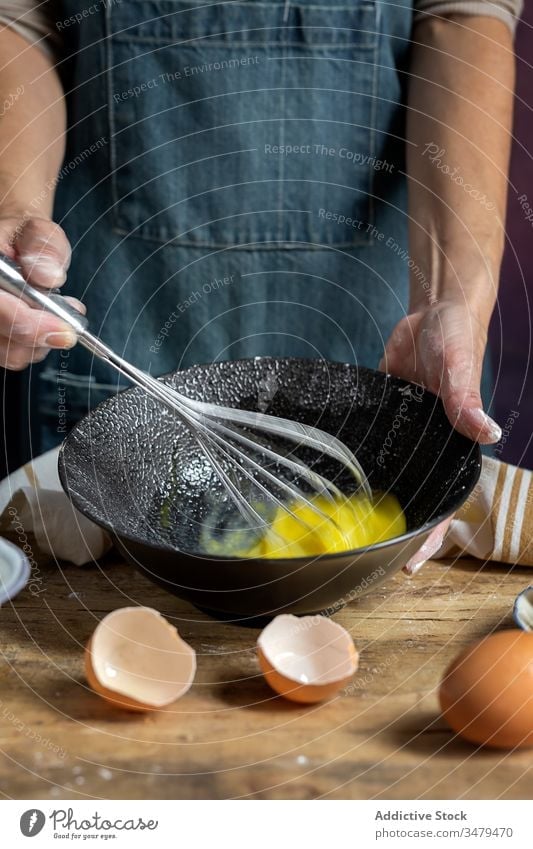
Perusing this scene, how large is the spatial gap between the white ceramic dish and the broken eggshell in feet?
0.89

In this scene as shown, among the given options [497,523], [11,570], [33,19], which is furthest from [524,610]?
[33,19]

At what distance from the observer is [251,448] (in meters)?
0.56

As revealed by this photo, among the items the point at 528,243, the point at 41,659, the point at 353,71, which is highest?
the point at 353,71

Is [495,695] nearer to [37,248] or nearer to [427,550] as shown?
[427,550]

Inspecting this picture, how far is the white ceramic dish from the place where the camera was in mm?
481

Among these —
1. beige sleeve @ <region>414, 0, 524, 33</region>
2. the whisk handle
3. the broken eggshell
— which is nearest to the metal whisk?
the whisk handle

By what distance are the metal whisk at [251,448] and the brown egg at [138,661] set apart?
11 centimetres

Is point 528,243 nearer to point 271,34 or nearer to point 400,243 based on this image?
point 400,243

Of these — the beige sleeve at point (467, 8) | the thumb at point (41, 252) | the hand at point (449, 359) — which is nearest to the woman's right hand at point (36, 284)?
the thumb at point (41, 252)

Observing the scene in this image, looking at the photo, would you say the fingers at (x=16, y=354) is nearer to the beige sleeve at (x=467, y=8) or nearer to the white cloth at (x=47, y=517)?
the white cloth at (x=47, y=517)

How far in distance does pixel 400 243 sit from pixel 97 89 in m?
0.27

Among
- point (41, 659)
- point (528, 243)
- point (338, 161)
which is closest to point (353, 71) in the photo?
point (338, 161)

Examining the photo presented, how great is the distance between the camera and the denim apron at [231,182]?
670mm
